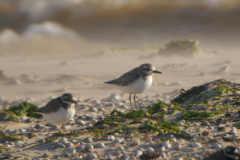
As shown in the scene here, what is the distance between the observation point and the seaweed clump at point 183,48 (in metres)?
20.3

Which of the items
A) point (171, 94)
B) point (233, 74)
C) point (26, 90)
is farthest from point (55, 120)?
point (233, 74)

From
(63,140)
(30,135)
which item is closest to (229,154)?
(63,140)

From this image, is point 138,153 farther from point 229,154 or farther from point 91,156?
point 229,154

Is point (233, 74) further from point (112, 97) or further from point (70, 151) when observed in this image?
point (70, 151)

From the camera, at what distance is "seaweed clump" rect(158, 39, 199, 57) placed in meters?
20.3

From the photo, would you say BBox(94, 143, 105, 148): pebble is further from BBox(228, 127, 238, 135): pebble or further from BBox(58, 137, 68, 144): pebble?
BBox(228, 127, 238, 135): pebble

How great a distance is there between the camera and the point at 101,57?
73.0 ft

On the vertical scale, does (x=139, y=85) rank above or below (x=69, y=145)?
above

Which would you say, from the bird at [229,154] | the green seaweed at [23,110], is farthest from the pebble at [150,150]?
the green seaweed at [23,110]

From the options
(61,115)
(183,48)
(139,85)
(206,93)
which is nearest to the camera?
(61,115)

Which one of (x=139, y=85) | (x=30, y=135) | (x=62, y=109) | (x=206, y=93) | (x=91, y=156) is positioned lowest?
(x=91, y=156)

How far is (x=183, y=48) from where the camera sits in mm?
20453

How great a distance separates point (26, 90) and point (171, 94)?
21.0ft

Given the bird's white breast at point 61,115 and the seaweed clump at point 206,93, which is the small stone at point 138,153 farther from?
the seaweed clump at point 206,93
